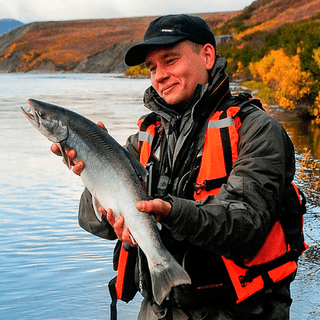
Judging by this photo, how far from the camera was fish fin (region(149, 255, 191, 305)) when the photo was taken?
2.38m

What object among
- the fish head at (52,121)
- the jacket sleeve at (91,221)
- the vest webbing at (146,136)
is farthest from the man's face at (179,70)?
the jacket sleeve at (91,221)

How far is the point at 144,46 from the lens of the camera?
2854 millimetres

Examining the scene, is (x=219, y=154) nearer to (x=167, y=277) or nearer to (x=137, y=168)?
(x=137, y=168)

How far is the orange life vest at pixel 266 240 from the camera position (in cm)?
260

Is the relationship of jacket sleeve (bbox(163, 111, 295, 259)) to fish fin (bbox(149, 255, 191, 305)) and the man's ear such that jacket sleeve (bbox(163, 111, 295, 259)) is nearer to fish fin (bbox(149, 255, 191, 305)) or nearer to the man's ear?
fish fin (bbox(149, 255, 191, 305))

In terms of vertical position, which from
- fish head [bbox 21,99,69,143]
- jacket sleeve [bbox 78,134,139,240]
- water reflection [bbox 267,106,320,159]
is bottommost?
water reflection [bbox 267,106,320,159]

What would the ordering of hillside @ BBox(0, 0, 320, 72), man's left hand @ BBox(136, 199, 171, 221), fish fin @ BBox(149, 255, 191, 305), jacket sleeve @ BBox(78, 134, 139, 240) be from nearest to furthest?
man's left hand @ BBox(136, 199, 171, 221)
fish fin @ BBox(149, 255, 191, 305)
jacket sleeve @ BBox(78, 134, 139, 240)
hillside @ BBox(0, 0, 320, 72)

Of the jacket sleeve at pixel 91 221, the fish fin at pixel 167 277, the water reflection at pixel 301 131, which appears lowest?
the water reflection at pixel 301 131

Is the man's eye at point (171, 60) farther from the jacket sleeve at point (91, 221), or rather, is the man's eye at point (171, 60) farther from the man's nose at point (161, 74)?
the jacket sleeve at point (91, 221)

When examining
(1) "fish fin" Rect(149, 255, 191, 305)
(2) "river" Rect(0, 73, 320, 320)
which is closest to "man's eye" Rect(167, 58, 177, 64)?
(1) "fish fin" Rect(149, 255, 191, 305)

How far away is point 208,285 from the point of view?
266 cm

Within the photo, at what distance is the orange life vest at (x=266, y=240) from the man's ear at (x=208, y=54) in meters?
0.33

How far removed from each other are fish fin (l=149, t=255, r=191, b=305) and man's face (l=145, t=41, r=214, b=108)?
0.86 metres

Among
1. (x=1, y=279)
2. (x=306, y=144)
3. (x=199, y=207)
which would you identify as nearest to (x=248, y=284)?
(x=199, y=207)
